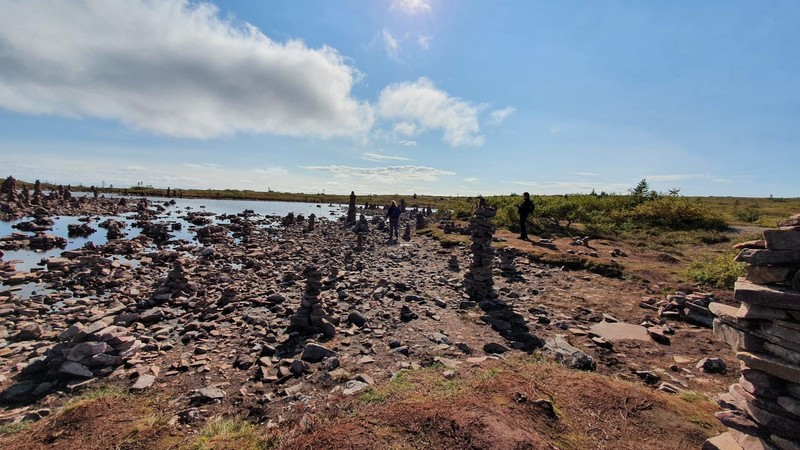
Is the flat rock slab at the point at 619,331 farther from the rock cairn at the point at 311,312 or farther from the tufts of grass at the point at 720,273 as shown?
the rock cairn at the point at 311,312

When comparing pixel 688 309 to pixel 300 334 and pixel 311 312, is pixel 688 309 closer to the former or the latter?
pixel 311 312

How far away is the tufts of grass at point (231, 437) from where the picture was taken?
16.6 feet

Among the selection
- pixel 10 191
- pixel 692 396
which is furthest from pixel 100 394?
pixel 10 191

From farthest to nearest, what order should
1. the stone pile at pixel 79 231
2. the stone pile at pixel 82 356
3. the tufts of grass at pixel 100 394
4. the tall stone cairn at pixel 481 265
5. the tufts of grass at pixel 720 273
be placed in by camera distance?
the stone pile at pixel 79 231 < the tall stone cairn at pixel 481 265 < the tufts of grass at pixel 720 273 < the stone pile at pixel 82 356 < the tufts of grass at pixel 100 394

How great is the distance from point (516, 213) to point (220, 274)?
91.7ft

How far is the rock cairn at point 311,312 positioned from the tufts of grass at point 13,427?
5.75 meters

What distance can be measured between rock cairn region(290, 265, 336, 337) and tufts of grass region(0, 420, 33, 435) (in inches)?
227

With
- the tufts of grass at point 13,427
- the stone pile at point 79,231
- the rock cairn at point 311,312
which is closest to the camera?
the tufts of grass at point 13,427

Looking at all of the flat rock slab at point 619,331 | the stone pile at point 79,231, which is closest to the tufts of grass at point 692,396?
the flat rock slab at point 619,331

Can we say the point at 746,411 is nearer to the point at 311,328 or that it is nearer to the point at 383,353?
the point at 383,353

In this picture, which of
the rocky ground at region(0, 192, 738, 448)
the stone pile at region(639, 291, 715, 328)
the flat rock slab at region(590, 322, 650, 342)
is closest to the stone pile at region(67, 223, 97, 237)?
the rocky ground at region(0, 192, 738, 448)

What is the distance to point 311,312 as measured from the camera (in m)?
10.8

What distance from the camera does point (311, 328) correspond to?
10.5 m

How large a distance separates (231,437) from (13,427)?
3.93 meters
